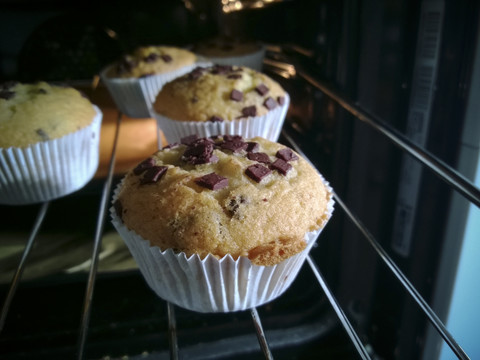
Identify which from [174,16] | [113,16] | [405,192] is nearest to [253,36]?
[174,16]

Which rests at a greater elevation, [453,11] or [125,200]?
[453,11]

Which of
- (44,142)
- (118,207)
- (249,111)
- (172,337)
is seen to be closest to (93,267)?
(118,207)

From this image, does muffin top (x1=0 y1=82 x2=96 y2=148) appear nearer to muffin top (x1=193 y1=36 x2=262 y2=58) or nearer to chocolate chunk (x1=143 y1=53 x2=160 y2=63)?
chocolate chunk (x1=143 y1=53 x2=160 y2=63)

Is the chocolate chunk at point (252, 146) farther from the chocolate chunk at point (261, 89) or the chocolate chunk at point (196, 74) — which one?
the chocolate chunk at point (196, 74)

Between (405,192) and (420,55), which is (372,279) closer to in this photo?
(405,192)

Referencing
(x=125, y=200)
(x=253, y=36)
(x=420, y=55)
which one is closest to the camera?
(x=125, y=200)

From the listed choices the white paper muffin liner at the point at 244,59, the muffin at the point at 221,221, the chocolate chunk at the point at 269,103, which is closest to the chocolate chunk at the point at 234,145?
the muffin at the point at 221,221
